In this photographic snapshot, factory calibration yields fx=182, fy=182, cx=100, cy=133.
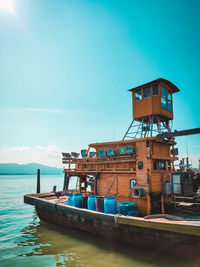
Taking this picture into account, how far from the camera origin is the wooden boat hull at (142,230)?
670cm

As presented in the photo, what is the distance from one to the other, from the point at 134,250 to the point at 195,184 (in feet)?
50.1

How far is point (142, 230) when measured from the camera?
7.84 meters

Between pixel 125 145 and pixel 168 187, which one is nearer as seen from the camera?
pixel 168 187

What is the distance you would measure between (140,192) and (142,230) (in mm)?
1840

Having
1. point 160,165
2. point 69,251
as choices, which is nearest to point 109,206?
point 69,251

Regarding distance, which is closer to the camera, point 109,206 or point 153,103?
point 109,206

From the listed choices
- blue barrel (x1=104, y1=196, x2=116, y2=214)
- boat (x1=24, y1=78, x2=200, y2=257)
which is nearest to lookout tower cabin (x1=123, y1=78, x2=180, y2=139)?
boat (x1=24, y1=78, x2=200, y2=257)

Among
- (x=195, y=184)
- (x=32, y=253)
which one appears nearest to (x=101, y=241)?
(x=32, y=253)

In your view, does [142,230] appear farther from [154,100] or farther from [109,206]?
[154,100]

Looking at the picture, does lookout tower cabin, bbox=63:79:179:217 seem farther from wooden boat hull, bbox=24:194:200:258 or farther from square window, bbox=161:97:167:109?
wooden boat hull, bbox=24:194:200:258

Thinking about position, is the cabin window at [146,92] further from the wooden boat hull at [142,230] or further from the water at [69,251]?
the water at [69,251]

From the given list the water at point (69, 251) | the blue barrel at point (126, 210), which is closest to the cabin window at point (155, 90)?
the blue barrel at point (126, 210)

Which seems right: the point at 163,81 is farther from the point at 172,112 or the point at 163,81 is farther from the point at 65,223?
the point at 65,223

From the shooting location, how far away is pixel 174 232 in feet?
22.9
